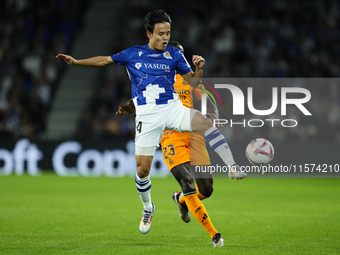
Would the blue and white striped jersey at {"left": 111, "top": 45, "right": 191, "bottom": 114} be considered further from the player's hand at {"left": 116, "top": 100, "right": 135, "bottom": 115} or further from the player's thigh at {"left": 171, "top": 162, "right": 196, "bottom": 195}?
the player's thigh at {"left": 171, "top": 162, "right": 196, "bottom": 195}

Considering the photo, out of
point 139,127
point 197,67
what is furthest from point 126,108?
point 197,67

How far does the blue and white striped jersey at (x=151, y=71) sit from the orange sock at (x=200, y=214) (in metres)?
1.08

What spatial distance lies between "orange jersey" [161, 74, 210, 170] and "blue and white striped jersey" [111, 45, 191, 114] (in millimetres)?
779

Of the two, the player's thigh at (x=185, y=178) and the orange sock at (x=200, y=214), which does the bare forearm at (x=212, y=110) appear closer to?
the player's thigh at (x=185, y=178)

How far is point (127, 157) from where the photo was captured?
1372cm

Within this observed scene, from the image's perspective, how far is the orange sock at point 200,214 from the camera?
5266 millimetres

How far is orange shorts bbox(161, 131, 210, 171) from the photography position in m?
5.75

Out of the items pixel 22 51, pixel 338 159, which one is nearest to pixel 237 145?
pixel 338 159

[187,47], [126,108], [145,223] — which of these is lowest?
[145,223]

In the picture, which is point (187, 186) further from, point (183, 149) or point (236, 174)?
point (236, 174)

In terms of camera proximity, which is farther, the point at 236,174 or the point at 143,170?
the point at 143,170

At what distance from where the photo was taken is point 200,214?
17.4ft

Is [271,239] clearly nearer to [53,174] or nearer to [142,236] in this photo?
[142,236]

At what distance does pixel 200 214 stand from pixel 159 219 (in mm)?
2258
